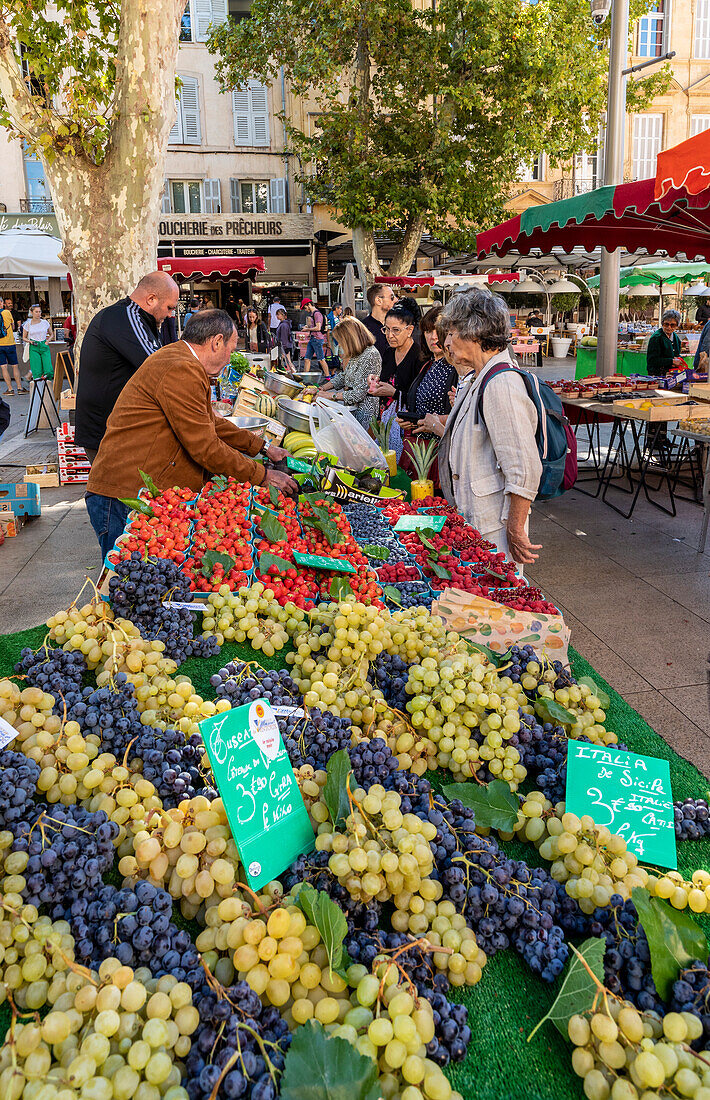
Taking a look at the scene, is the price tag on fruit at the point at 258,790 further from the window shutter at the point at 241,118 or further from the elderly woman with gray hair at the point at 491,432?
the window shutter at the point at 241,118

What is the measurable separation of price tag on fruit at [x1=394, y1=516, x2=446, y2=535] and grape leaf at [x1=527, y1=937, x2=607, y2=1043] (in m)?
Result: 1.72

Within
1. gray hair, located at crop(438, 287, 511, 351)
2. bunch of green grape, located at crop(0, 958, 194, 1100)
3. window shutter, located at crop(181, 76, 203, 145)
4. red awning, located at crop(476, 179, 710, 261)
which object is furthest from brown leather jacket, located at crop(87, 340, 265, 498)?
window shutter, located at crop(181, 76, 203, 145)

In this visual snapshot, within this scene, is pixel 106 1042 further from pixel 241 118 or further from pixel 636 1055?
pixel 241 118

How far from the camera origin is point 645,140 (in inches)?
1065

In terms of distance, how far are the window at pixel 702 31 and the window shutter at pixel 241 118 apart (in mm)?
16220

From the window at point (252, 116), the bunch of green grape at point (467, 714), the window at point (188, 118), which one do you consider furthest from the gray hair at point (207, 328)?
the window at point (252, 116)

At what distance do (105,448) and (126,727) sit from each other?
1.90 metres

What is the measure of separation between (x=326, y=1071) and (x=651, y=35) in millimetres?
33645

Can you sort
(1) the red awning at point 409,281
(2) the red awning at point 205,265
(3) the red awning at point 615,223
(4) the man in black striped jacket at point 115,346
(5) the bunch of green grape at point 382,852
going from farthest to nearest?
(1) the red awning at point 409,281 → (2) the red awning at point 205,265 → (3) the red awning at point 615,223 → (4) the man in black striped jacket at point 115,346 → (5) the bunch of green grape at point 382,852

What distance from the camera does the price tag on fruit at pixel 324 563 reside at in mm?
2188

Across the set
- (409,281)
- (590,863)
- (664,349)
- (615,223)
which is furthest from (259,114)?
(590,863)

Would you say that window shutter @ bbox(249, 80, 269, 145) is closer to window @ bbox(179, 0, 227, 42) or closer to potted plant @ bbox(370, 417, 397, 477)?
window @ bbox(179, 0, 227, 42)

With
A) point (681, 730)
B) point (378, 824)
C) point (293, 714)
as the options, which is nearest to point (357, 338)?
point (681, 730)

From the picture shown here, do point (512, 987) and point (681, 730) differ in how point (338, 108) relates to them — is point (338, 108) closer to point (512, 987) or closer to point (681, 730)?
point (681, 730)
